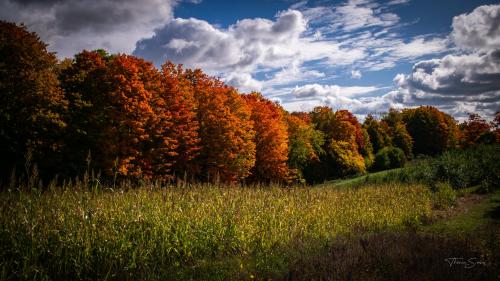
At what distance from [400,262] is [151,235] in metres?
5.61

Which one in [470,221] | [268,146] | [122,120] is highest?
[122,120]

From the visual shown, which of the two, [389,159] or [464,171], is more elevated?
[464,171]

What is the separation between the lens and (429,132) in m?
84.4

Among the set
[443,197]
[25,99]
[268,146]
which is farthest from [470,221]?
[268,146]

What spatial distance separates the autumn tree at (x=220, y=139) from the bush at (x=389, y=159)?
38503mm

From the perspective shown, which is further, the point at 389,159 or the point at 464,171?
the point at 389,159

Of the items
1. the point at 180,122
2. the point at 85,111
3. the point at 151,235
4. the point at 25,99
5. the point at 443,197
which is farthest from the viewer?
the point at 180,122

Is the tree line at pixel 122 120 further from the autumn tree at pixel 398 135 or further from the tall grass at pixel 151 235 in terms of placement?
the autumn tree at pixel 398 135

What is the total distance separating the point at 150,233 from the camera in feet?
24.5

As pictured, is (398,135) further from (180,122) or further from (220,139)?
(180,122)

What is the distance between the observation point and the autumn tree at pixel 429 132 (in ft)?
276

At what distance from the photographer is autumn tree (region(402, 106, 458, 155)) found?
84.2 metres

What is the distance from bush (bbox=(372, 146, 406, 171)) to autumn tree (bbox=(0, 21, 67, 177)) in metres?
55.6

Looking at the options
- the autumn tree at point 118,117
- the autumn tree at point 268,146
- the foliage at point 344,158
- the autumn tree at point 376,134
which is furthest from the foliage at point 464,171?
the autumn tree at point 376,134
